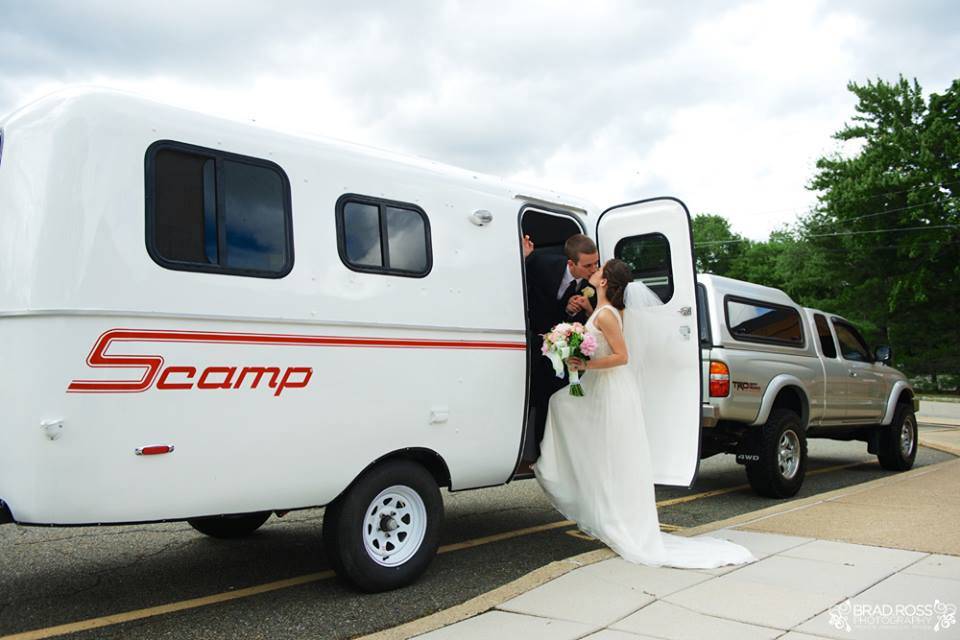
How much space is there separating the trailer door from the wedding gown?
0.29 metres

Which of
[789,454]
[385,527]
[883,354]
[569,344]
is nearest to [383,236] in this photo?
[569,344]

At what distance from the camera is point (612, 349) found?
6031 mm

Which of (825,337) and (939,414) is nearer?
(825,337)

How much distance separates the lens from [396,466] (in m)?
5.18

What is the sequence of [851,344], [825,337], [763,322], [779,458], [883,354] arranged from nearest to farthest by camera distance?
1. [779,458]
2. [763,322]
3. [825,337]
4. [851,344]
5. [883,354]

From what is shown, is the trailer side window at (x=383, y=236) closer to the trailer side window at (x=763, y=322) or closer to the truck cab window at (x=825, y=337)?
the trailer side window at (x=763, y=322)

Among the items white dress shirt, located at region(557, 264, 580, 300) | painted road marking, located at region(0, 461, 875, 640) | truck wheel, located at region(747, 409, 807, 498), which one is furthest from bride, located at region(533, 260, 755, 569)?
truck wheel, located at region(747, 409, 807, 498)

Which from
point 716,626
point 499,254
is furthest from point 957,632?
point 499,254

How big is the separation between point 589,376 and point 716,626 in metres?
2.49

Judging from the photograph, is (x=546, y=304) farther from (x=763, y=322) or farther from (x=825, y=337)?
(x=825, y=337)

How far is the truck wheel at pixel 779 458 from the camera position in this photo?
27.0 ft

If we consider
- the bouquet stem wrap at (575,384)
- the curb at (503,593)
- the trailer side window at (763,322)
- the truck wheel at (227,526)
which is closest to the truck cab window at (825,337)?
the trailer side window at (763,322)

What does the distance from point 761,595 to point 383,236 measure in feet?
10.3

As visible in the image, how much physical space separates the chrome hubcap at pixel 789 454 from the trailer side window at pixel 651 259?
9.77 feet
